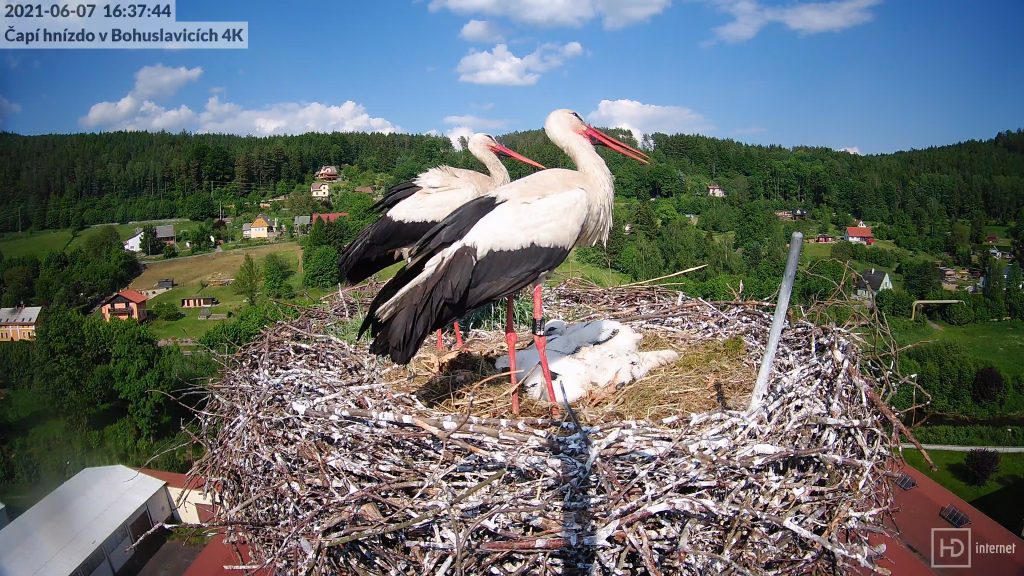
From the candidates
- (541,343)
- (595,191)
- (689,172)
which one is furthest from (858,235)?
(541,343)

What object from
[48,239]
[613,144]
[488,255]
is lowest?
[488,255]

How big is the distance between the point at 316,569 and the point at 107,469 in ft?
24.6

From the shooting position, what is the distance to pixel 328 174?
50656 mm

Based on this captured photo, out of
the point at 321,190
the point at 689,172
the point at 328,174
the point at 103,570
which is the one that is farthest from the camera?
the point at 328,174

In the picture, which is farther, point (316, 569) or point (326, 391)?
point (326, 391)

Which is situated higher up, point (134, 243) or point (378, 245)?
point (134, 243)

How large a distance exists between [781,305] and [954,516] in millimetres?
2743

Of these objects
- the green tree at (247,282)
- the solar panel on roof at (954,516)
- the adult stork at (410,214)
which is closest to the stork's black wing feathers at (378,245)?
the adult stork at (410,214)

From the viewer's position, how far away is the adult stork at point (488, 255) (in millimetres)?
3029

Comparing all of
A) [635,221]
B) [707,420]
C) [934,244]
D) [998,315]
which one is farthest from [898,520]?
[934,244]

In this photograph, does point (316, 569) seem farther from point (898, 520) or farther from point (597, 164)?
point (898, 520)

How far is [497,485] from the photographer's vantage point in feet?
8.58

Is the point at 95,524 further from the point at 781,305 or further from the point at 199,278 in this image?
the point at 199,278

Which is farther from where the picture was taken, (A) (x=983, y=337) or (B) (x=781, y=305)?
(A) (x=983, y=337)
